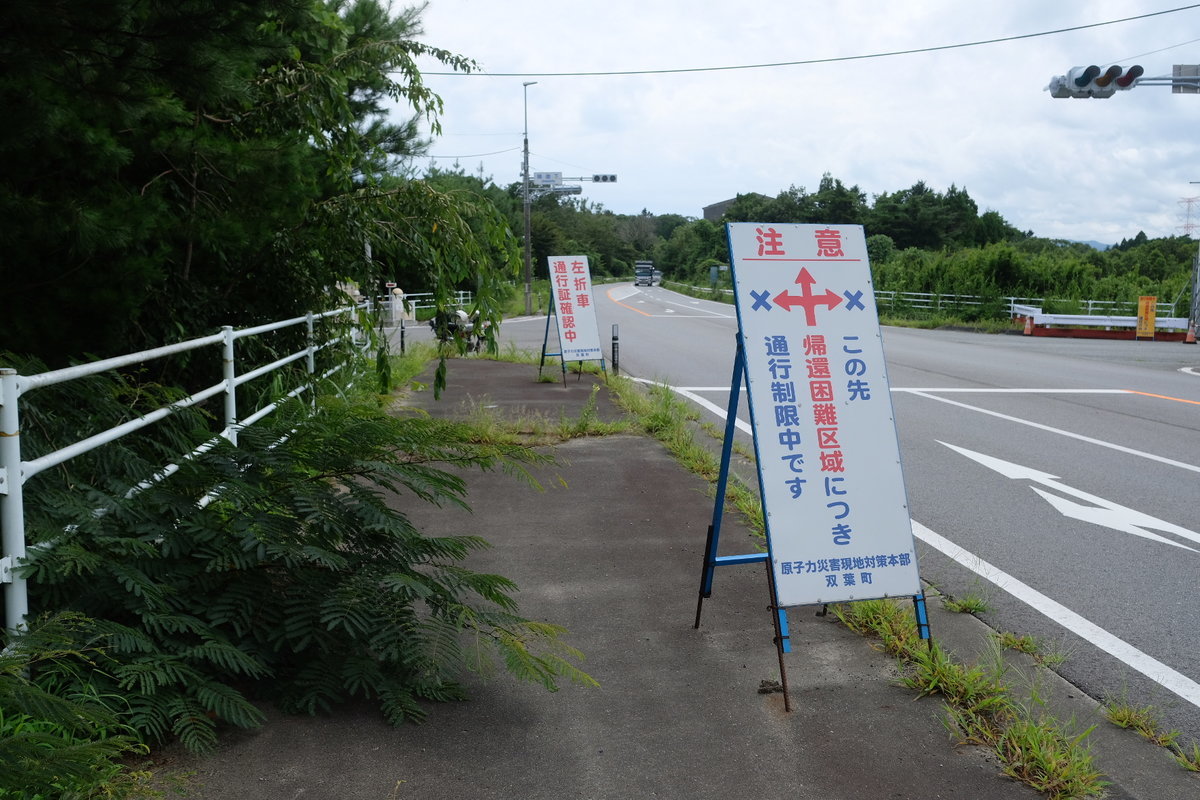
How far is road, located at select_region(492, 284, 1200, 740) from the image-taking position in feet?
15.0

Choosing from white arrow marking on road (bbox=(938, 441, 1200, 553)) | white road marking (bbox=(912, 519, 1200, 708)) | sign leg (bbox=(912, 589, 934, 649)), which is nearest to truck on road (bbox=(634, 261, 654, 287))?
white arrow marking on road (bbox=(938, 441, 1200, 553))

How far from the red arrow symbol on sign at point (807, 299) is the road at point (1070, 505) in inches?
71.0

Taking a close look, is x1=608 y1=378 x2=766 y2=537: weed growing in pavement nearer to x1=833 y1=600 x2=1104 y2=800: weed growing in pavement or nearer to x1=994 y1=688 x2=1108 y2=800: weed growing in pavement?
x1=833 y1=600 x2=1104 y2=800: weed growing in pavement

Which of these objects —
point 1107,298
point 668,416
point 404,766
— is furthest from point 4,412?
point 1107,298

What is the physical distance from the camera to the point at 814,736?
11.7 feet

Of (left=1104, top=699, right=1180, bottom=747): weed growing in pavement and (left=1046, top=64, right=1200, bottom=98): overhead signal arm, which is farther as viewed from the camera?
(left=1046, top=64, right=1200, bottom=98): overhead signal arm

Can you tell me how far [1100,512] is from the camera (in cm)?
711

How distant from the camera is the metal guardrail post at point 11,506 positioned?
119 inches

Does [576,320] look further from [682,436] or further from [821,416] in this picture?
[821,416]

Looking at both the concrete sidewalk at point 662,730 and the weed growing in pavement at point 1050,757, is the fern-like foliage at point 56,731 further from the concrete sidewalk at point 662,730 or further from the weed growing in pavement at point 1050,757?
the weed growing in pavement at point 1050,757

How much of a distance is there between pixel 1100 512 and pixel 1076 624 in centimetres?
265

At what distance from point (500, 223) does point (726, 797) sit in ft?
18.4

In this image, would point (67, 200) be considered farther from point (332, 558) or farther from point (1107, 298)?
point (1107, 298)

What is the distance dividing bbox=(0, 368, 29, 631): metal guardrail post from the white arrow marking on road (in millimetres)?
6353
